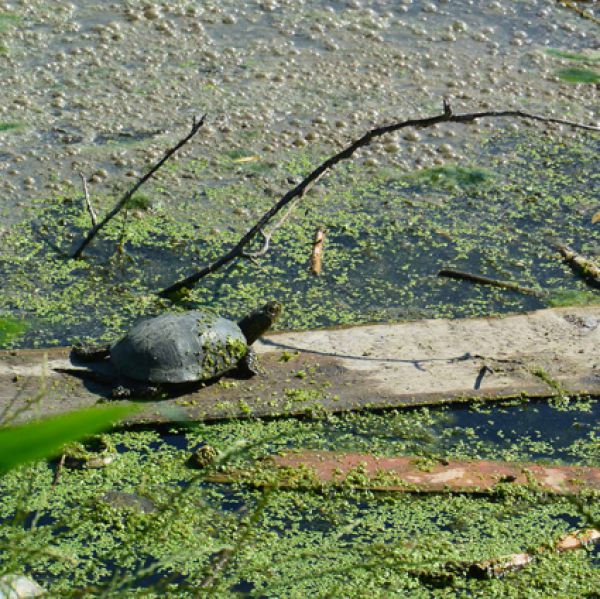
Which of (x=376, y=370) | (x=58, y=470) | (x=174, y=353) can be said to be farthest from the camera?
(x=376, y=370)

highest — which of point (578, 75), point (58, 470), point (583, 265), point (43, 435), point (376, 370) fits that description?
point (43, 435)

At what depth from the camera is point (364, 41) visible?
18.7 feet

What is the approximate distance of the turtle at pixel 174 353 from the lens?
3152 mm

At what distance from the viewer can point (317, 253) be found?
4.10 metres

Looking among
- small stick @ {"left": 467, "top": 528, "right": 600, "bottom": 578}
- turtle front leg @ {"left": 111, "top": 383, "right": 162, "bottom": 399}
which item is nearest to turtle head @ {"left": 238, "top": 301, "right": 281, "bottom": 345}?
turtle front leg @ {"left": 111, "top": 383, "right": 162, "bottom": 399}

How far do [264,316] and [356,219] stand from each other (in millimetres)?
1087

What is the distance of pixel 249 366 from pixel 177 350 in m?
0.23

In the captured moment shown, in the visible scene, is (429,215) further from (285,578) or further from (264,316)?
(285,578)

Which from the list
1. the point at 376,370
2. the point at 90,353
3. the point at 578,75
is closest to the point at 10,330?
the point at 90,353

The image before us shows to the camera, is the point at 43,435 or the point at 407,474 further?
the point at 407,474

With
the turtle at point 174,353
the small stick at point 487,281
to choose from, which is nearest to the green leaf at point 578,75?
the small stick at point 487,281

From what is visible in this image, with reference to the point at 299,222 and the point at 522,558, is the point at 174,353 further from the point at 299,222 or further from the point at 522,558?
the point at 299,222

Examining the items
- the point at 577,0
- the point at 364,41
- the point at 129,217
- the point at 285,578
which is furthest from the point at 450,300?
the point at 577,0

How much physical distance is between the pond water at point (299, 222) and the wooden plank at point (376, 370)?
0.29 ft
